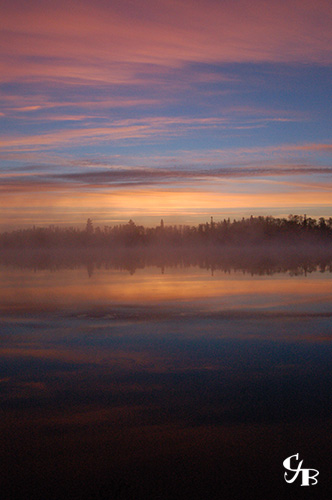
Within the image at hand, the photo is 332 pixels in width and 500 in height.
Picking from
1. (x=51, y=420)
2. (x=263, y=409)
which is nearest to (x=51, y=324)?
(x=51, y=420)

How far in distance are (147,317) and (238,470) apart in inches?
432

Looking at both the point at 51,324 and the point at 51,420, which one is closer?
the point at 51,420

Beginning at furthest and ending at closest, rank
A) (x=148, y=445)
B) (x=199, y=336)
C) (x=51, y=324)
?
(x=51, y=324)
(x=199, y=336)
(x=148, y=445)

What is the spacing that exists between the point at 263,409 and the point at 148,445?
208cm

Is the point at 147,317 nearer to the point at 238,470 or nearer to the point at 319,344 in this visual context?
the point at 319,344

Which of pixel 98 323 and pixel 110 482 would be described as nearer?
pixel 110 482

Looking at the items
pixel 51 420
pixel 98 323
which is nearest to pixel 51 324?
pixel 98 323

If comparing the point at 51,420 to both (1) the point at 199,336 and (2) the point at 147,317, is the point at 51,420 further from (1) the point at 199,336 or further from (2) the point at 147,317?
(2) the point at 147,317

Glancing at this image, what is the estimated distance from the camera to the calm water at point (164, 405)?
623 cm

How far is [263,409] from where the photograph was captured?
8133mm

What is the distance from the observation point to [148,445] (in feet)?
23.1

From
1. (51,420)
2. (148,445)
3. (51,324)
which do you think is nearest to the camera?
(148,445)

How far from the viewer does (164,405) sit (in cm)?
844

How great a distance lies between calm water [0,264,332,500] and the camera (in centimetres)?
623
